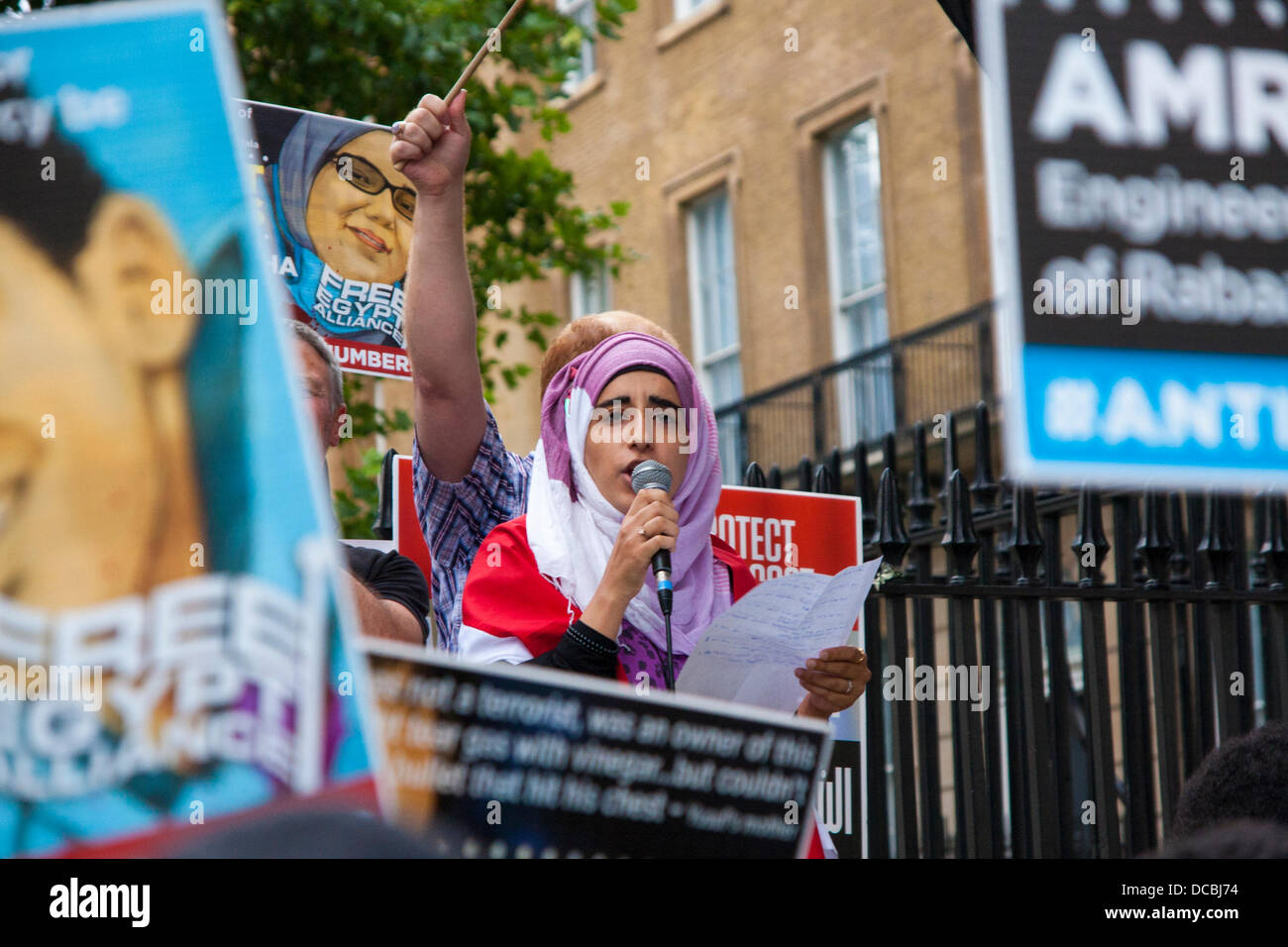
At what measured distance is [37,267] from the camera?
155 cm

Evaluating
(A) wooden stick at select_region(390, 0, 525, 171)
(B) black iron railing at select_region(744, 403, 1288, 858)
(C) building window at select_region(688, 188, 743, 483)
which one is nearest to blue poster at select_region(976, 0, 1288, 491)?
(A) wooden stick at select_region(390, 0, 525, 171)

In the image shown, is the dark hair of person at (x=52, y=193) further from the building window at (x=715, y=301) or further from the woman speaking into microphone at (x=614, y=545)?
the building window at (x=715, y=301)

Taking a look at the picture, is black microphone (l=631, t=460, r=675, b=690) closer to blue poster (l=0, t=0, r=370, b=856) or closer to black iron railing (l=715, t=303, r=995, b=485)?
blue poster (l=0, t=0, r=370, b=856)

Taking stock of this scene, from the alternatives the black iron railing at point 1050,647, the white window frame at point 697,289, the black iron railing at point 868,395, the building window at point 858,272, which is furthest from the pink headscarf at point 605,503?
the white window frame at point 697,289

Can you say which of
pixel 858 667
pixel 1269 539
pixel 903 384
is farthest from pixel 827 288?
pixel 858 667

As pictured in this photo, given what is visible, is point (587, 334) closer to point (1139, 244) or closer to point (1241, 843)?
point (1139, 244)

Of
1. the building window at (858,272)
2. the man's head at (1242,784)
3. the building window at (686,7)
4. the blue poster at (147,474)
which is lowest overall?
the man's head at (1242,784)

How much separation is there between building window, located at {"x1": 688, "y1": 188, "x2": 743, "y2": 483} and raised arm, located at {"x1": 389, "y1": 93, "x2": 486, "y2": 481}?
15.4 meters

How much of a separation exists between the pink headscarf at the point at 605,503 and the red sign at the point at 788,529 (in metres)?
1.23

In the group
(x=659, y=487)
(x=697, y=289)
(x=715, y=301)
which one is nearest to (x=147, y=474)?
(x=659, y=487)

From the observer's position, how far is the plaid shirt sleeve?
323cm

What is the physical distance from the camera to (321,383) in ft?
11.2

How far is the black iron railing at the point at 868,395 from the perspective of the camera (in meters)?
15.5
